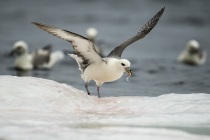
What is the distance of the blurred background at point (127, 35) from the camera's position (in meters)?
15.5

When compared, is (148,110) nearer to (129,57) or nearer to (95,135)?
(95,135)

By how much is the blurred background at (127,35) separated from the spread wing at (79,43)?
74.6 inches

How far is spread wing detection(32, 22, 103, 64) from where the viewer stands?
910 centimetres

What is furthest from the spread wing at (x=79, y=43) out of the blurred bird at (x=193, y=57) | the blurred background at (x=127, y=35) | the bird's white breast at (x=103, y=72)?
the blurred bird at (x=193, y=57)

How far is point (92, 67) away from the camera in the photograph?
1005cm

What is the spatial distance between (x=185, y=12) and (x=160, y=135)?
2499cm

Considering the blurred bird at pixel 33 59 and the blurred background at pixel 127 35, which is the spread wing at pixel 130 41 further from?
the blurred bird at pixel 33 59

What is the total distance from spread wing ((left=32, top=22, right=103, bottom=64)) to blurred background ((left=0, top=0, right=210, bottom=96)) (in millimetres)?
Result: 1896

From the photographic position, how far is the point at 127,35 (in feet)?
83.3

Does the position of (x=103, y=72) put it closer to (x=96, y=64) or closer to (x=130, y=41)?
(x=96, y=64)

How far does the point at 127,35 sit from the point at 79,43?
52.3ft

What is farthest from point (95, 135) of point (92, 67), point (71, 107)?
point (92, 67)

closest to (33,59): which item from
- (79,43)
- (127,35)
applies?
(127,35)

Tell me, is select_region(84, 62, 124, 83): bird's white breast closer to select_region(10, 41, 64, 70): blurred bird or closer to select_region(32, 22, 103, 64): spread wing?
select_region(32, 22, 103, 64): spread wing
